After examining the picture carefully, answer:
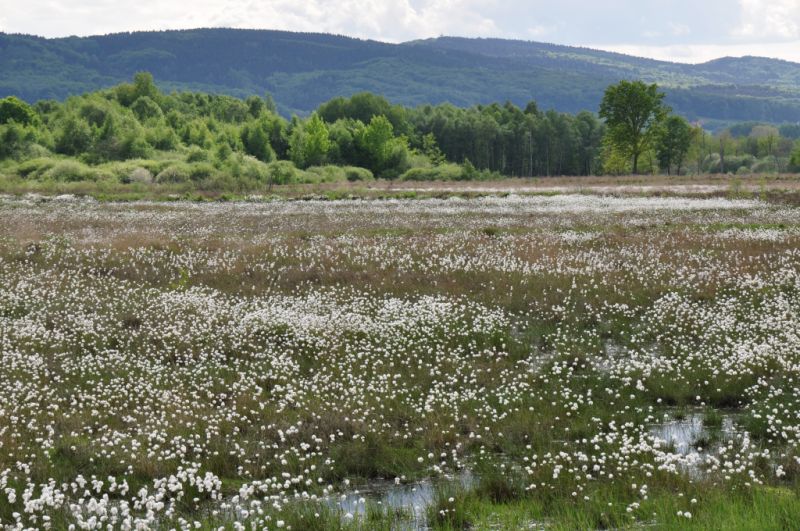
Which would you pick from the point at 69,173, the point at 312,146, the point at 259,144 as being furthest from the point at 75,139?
the point at 312,146

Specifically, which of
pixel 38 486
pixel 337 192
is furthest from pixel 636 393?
pixel 337 192

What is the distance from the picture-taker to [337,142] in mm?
117000

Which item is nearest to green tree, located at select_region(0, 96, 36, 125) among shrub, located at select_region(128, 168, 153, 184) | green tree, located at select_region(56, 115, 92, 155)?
green tree, located at select_region(56, 115, 92, 155)

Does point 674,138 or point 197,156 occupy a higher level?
point 674,138

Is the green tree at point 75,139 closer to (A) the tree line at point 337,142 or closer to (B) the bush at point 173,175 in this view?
(A) the tree line at point 337,142

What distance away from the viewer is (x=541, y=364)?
44.8 feet

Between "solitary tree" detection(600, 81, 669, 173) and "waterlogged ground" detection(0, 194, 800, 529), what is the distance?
68.1m

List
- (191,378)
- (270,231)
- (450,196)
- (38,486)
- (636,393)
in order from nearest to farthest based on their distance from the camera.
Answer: (38,486) < (636,393) < (191,378) < (270,231) < (450,196)

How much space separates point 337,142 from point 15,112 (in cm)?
5090

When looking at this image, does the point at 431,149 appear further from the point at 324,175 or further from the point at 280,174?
the point at 280,174

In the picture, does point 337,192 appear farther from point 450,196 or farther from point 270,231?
point 270,231

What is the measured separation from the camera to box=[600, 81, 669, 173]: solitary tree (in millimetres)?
87750

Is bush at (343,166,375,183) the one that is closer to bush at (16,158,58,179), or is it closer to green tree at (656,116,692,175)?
bush at (16,158,58,179)

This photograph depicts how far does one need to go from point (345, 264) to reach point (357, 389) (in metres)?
11.7
